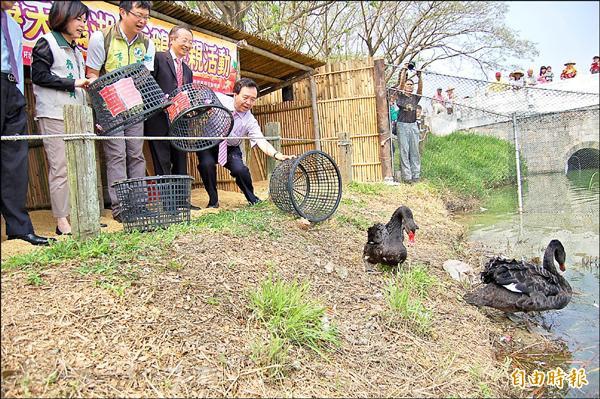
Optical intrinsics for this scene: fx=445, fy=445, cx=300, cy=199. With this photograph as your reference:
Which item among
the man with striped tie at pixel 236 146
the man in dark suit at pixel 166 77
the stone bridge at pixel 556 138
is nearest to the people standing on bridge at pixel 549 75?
the stone bridge at pixel 556 138

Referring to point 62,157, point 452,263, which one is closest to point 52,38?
point 62,157

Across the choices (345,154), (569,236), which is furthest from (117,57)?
(569,236)

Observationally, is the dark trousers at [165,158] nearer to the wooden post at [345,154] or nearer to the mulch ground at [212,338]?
the mulch ground at [212,338]

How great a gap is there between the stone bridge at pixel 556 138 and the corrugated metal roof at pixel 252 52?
4169 mm

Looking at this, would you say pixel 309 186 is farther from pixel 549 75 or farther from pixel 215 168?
pixel 549 75

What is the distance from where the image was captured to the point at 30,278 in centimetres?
262

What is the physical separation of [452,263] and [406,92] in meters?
5.13

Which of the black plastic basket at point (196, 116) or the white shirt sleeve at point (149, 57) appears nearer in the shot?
the black plastic basket at point (196, 116)

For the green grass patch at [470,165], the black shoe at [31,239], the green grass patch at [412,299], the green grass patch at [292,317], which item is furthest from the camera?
the green grass patch at [470,165]

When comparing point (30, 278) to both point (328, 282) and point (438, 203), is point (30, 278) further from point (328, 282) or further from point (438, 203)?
point (438, 203)

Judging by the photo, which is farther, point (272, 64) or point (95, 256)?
point (272, 64)

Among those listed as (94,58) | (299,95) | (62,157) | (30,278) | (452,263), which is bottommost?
(452,263)

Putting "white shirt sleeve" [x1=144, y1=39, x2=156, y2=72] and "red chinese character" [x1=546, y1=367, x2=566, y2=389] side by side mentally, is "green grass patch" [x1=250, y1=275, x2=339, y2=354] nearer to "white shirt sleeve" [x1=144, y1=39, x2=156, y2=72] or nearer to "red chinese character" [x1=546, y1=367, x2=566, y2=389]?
"red chinese character" [x1=546, y1=367, x2=566, y2=389]

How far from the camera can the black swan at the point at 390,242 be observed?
413cm
